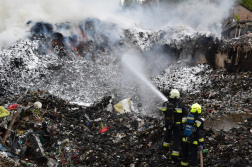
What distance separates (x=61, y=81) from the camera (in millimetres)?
9680

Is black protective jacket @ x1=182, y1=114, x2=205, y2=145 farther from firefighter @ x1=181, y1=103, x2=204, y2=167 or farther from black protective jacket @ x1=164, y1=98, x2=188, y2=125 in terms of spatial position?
black protective jacket @ x1=164, y1=98, x2=188, y2=125

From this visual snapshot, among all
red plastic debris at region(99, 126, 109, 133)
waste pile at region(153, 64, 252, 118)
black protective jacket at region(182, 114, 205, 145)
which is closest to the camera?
black protective jacket at region(182, 114, 205, 145)

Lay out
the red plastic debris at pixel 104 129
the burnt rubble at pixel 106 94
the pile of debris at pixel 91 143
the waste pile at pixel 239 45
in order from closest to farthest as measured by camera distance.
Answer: the pile of debris at pixel 91 143
the burnt rubble at pixel 106 94
the red plastic debris at pixel 104 129
the waste pile at pixel 239 45

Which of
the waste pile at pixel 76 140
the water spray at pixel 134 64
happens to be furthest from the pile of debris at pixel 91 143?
the water spray at pixel 134 64

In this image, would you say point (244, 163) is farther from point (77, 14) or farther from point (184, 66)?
point (77, 14)

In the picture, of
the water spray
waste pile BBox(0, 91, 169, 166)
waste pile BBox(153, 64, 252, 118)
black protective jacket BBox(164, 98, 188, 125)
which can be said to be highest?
the water spray

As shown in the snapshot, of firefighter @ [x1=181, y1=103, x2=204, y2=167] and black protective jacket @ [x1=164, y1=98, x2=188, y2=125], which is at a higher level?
black protective jacket @ [x1=164, y1=98, x2=188, y2=125]

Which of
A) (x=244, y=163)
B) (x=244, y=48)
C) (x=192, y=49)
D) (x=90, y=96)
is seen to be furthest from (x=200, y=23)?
(x=244, y=163)

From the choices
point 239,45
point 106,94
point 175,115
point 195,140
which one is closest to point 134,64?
point 106,94

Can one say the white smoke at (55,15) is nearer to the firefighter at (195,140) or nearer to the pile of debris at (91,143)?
the pile of debris at (91,143)

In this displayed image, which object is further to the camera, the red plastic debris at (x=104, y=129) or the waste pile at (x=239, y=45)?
the waste pile at (x=239, y=45)

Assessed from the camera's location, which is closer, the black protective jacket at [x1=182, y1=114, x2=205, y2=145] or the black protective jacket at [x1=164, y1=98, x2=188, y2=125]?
the black protective jacket at [x1=182, y1=114, x2=205, y2=145]

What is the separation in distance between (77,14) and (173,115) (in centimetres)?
1006

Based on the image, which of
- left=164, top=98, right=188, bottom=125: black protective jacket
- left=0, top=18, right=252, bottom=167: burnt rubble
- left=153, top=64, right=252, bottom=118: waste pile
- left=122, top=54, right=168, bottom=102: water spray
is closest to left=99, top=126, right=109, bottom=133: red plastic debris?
left=0, top=18, right=252, bottom=167: burnt rubble
